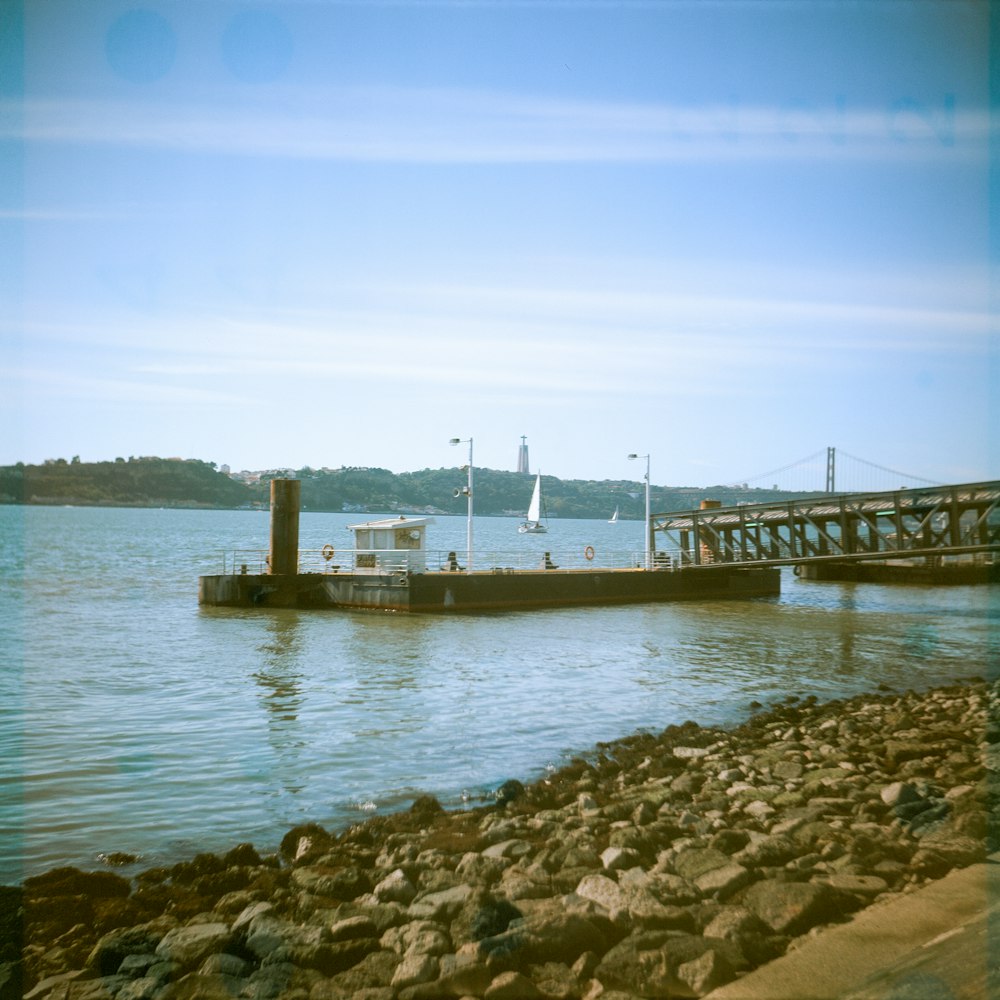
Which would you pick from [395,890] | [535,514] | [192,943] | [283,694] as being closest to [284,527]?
[283,694]

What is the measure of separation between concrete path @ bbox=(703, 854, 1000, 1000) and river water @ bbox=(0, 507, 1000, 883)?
5.75 m

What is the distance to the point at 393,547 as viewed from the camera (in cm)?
3775

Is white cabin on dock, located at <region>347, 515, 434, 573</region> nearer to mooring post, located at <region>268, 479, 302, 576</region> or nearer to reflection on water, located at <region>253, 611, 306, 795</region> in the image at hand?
mooring post, located at <region>268, 479, 302, 576</region>

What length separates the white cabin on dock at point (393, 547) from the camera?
37.1 meters

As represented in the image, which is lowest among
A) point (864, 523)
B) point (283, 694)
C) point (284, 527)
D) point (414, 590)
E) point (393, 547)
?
point (283, 694)

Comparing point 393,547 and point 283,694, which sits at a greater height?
point 393,547

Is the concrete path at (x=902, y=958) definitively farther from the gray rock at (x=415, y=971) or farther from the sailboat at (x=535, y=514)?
the sailboat at (x=535, y=514)

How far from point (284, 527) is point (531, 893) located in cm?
3032

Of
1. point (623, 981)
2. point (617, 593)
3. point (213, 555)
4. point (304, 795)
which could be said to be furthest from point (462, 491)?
point (213, 555)

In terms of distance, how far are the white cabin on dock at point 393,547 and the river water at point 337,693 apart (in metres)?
3.11

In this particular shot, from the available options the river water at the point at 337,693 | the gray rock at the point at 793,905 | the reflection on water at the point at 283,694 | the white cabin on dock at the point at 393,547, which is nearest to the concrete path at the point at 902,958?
the gray rock at the point at 793,905

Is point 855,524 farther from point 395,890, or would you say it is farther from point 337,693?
point 395,890

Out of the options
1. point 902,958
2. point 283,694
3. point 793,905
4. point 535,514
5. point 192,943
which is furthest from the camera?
point 535,514

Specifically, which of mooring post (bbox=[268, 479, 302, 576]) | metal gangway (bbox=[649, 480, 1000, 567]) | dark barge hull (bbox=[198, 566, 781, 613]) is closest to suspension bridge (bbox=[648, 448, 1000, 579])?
metal gangway (bbox=[649, 480, 1000, 567])
